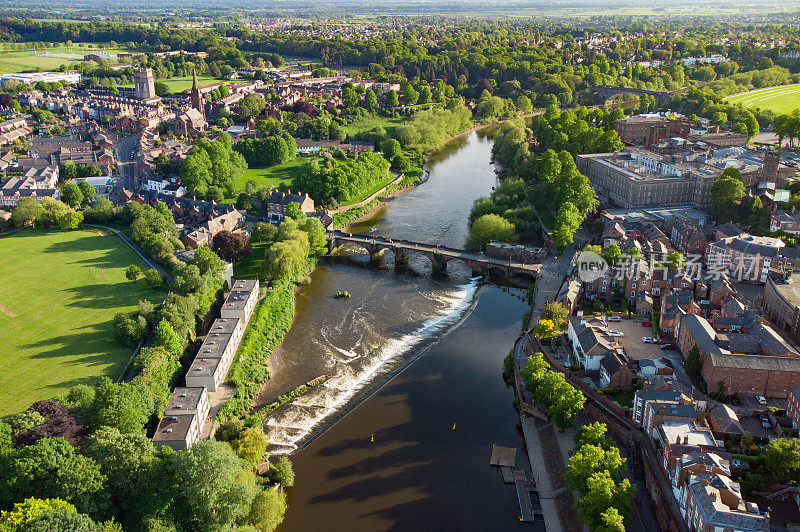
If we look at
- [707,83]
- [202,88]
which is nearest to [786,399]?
[707,83]

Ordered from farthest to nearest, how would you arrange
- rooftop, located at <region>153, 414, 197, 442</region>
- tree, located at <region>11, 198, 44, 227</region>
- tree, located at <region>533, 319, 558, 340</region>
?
tree, located at <region>11, 198, 44, 227</region> < tree, located at <region>533, 319, 558, 340</region> < rooftop, located at <region>153, 414, 197, 442</region>

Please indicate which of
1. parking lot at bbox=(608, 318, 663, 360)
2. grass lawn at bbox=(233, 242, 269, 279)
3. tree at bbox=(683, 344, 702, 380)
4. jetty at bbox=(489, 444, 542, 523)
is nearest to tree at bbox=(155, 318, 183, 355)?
grass lawn at bbox=(233, 242, 269, 279)

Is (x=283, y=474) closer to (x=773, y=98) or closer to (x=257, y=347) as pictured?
(x=257, y=347)

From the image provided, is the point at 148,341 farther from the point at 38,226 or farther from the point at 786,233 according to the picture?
the point at 786,233

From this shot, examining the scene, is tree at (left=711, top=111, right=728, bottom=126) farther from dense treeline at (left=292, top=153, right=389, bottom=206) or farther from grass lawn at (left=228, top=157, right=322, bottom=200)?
grass lawn at (left=228, top=157, right=322, bottom=200)

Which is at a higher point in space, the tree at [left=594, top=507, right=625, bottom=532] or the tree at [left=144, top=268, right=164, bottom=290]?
the tree at [left=144, top=268, right=164, bottom=290]

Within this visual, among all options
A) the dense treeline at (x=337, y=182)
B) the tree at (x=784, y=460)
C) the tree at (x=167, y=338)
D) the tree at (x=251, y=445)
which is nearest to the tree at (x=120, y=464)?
the tree at (x=251, y=445)
